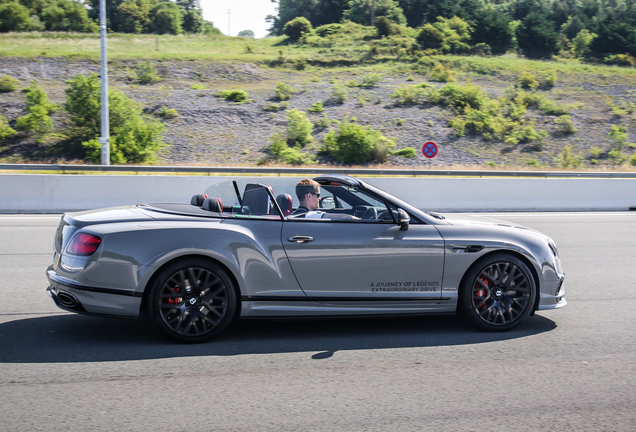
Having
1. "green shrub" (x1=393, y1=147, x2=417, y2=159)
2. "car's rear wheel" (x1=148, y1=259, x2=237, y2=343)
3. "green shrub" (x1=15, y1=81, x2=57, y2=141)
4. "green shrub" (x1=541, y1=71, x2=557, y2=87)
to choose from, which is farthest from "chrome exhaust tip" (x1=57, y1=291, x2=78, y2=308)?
"green shrub" (x1=541, y1=71, x2=557, y2=87)

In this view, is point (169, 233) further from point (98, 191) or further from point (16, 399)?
point (98, 191)

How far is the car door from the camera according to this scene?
201 inches

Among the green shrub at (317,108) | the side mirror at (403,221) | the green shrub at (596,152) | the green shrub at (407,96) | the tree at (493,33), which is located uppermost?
the tree at (493,33)

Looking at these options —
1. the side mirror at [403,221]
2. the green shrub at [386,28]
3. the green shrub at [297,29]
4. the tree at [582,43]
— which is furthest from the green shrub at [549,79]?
the side mirror at [403,221]

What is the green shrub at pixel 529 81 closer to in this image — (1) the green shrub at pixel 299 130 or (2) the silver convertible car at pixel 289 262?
(1) the green shrub at pixel 299 130

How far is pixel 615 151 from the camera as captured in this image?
38.1 metres

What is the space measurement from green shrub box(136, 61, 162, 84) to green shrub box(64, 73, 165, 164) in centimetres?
967

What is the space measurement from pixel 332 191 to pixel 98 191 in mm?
11334

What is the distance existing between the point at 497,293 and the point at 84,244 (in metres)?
3.51

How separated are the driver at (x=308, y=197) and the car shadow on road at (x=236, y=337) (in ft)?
3.34

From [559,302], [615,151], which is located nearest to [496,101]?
[615,151]

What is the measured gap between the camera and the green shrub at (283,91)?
41.6 metres

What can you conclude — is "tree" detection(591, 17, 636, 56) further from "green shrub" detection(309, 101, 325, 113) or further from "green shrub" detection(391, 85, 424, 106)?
"green shrub" detection(309, 101, 325, 113)

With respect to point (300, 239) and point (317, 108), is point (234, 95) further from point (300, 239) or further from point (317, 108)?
point (300, 239)
